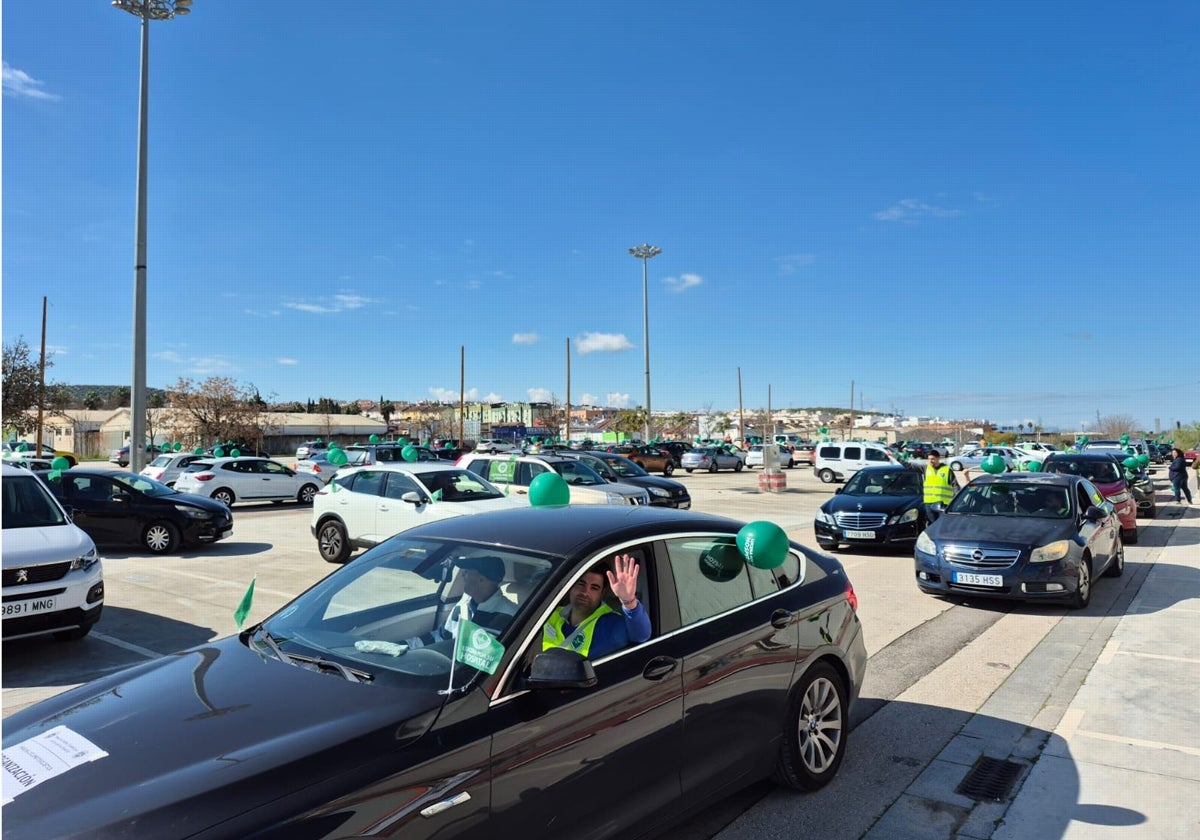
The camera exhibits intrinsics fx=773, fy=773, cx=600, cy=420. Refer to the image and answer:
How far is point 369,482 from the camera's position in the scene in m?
12.5

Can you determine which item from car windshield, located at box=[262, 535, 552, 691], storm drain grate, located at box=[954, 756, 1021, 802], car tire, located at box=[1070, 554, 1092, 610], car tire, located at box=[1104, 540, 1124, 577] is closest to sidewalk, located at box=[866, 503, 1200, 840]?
storm drain grate, located at box=[954, 756, 1021, 802]

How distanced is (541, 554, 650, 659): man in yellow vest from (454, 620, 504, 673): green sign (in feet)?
1.25

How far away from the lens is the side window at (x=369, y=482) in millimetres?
12309

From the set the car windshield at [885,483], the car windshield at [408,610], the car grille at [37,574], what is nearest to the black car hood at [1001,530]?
the car windshield at [885,483]

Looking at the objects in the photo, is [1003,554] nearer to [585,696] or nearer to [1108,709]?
[1108,709]

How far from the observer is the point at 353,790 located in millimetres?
2309

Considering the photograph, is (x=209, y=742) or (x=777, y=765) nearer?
(x=209, y=742)

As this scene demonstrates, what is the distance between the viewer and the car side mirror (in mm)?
2783

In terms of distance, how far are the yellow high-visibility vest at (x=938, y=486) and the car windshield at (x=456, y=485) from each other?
23.4 feet

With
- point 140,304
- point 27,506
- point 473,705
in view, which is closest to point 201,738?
point 473,705

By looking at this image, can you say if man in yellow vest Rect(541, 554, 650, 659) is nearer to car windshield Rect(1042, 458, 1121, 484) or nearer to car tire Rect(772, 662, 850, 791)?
car tire Rect(772, 662, 850, 791)

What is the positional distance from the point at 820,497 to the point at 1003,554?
18.2 meters

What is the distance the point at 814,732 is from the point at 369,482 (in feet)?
31.6

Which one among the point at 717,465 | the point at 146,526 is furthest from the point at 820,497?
the point at 146,526
